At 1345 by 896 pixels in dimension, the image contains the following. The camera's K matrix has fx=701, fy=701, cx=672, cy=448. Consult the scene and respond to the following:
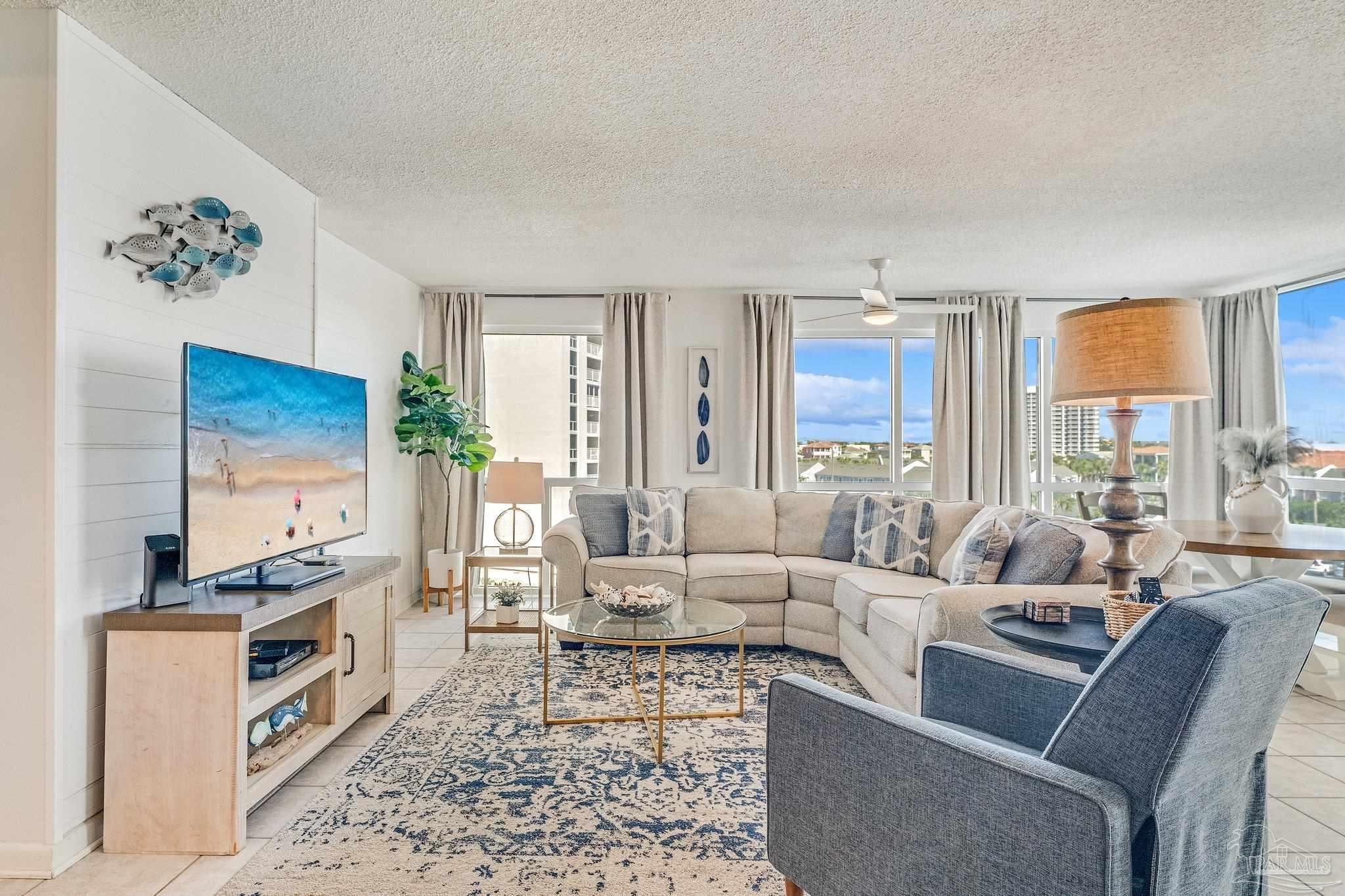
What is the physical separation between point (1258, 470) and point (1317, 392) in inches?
64.8

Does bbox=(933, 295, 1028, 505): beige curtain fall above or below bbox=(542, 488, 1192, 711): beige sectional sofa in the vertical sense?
above

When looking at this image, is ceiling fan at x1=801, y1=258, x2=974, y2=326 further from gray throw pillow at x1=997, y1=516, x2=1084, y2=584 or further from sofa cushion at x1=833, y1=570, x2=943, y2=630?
gray throw pillow at x1=997, y1=516, x2=1084, y2=584

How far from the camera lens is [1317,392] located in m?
4.79

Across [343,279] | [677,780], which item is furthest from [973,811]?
[343,279]

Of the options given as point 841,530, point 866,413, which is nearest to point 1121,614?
point 841,530

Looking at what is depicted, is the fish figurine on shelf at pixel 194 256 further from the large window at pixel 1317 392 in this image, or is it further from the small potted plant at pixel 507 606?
the large window at pixel 1317 392

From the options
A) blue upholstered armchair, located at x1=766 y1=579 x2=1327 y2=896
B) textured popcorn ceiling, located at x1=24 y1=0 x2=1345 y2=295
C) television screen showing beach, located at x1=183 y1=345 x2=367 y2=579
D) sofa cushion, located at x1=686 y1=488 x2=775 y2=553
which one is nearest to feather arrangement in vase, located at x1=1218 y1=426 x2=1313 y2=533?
textured popcorn ceiling, located at x1=24 y1=0 x2=1345 y2=295

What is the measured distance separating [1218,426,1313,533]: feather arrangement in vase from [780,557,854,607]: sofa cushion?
2.03 m

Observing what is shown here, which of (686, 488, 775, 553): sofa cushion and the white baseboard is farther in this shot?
(686, 488, 775, 553): sofa cushion

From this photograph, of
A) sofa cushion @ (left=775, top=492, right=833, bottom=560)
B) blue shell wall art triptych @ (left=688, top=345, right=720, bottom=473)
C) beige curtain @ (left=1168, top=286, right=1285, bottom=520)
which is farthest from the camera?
blue shell wall art triptych @ (left=688, top=345, right=720, bottom=473)

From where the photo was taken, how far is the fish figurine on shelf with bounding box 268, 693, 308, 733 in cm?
238

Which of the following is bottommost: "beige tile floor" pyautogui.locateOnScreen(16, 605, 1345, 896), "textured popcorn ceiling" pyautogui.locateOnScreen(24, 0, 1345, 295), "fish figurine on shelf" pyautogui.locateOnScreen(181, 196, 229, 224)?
"beige tile floor" pyautogui.locateOnScreen(16, 605, 1345, 896)

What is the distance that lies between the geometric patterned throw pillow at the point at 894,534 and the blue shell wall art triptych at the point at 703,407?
170 centimetres

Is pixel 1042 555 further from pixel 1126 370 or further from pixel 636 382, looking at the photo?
pixel 636 382
